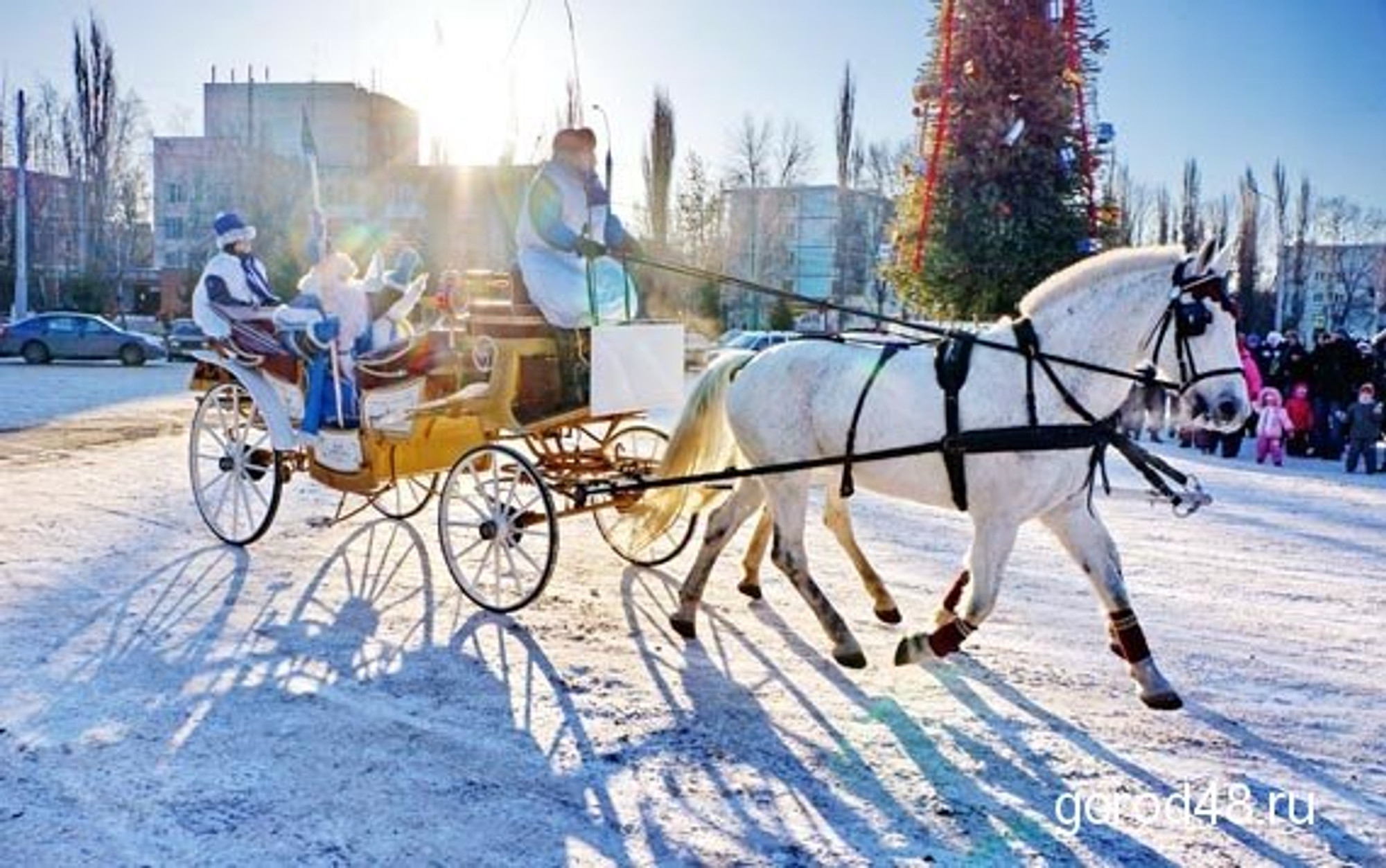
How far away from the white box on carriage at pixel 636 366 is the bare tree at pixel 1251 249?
43.6 m

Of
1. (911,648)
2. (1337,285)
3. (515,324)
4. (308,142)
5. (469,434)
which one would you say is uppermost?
(1337,285)

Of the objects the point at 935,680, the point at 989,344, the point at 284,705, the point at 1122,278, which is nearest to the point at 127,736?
the point at 284,705

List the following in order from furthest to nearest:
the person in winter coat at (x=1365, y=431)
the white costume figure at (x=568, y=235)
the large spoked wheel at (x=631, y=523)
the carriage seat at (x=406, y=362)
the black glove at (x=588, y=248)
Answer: the person in winter coat at (x=1365, y=431)
the carriage seat at (x=406, y=362)
the large spoked wheel at (x=631, y=523)
the white costume figure at (x=568, y=235)
the black glove at (x=588, y=248)

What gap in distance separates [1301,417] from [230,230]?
12.9 metres

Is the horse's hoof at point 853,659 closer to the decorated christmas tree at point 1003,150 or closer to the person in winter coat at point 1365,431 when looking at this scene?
the decorated christmas tree at point 1003,150

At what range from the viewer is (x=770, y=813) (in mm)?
3494

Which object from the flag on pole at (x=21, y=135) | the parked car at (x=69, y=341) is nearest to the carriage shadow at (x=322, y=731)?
the parked car at (x=69, y=341)

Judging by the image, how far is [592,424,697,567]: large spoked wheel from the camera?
20.5 ft

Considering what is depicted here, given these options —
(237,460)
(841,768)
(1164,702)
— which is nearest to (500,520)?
(237,460)

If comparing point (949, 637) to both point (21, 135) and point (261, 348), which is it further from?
point (21, 135)

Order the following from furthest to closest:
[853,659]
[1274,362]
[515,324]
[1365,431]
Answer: [1274,362] → [1365,431] → [515,324] → [853,659]

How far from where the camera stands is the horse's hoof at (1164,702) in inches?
173

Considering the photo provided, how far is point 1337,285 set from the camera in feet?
215

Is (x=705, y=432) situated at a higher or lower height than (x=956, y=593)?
higher
